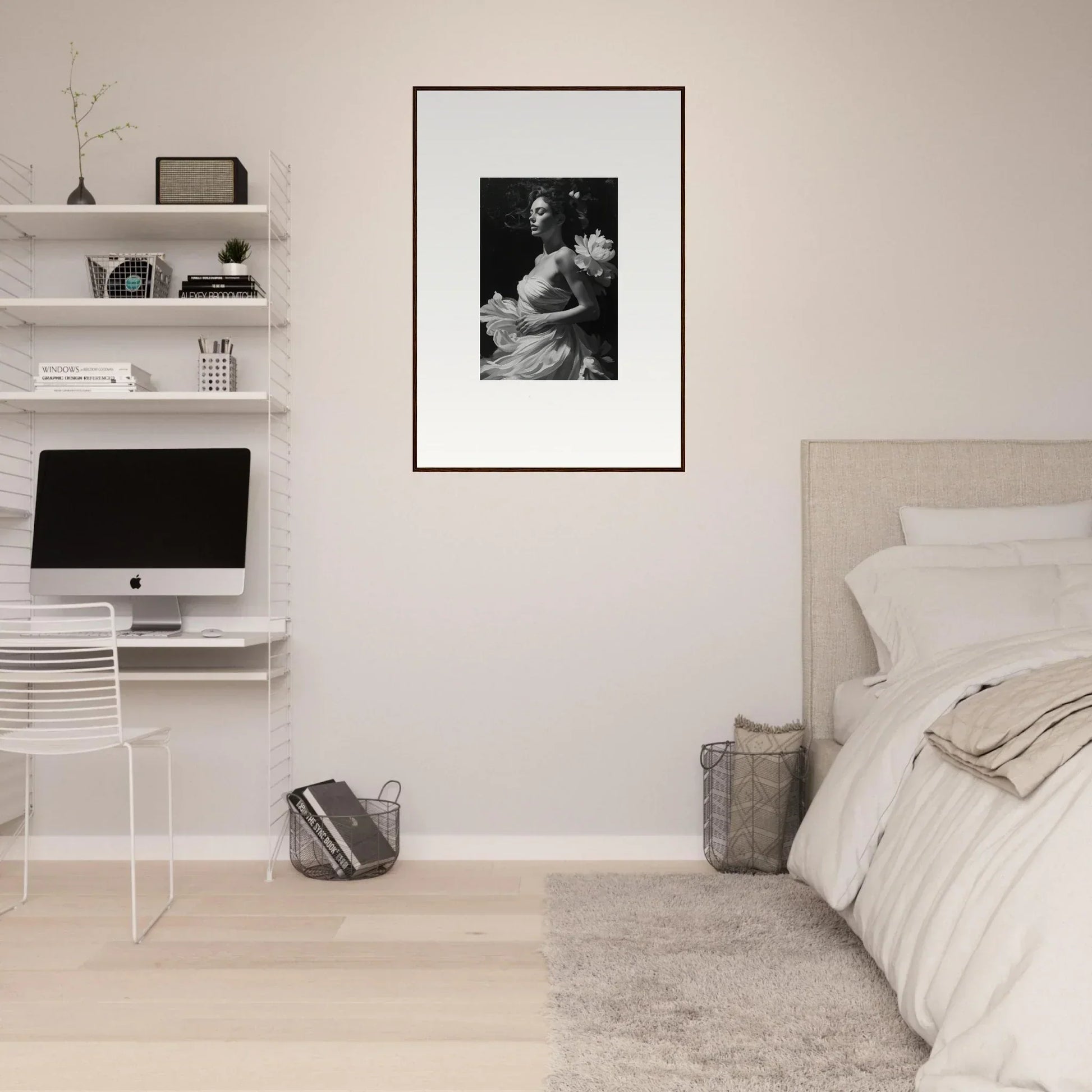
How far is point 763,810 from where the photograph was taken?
3.12 meters

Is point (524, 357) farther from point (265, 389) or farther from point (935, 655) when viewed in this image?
point (935, 655)

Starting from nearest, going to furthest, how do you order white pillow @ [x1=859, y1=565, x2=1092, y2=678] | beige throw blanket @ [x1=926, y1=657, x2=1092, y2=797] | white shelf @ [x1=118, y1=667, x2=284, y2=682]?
beige throw blanket @ [x1=926, y1=657, x2=1092, y2=797] < white pillow @ [x1=859, y1=565, x2=1092, y2=678] < white shelf @ [x1=118, y1=667, x2=284, y2=682]

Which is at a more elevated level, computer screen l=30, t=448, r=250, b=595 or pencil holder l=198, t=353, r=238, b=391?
pencil holder l=198, t=353, r=238, b=391

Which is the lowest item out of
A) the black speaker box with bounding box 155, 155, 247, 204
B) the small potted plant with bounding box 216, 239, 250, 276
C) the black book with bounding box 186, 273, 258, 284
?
the black book with bounding box 186, 273, 258, 284

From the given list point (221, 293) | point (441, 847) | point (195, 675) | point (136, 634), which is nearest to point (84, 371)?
point (221, 293)

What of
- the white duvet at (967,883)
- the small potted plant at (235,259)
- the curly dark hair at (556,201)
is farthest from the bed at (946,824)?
the small potted plant at (235,259)

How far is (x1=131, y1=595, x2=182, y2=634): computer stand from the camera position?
10.6 feet

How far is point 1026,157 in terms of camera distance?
338cm

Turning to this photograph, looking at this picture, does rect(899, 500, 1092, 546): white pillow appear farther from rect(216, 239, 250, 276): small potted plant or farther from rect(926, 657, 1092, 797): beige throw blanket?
rect(216, 239, 250, 276): small potted plant

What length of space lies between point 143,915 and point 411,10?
284 centimetres

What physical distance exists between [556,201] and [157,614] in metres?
1.82

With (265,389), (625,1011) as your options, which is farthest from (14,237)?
(625,1011)

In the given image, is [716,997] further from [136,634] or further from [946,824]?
[136,634]

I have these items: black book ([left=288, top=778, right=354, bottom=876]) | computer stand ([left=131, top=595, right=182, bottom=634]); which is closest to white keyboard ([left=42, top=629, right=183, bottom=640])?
computer stand ([left=131, top=595, right=182, bottom=634])
